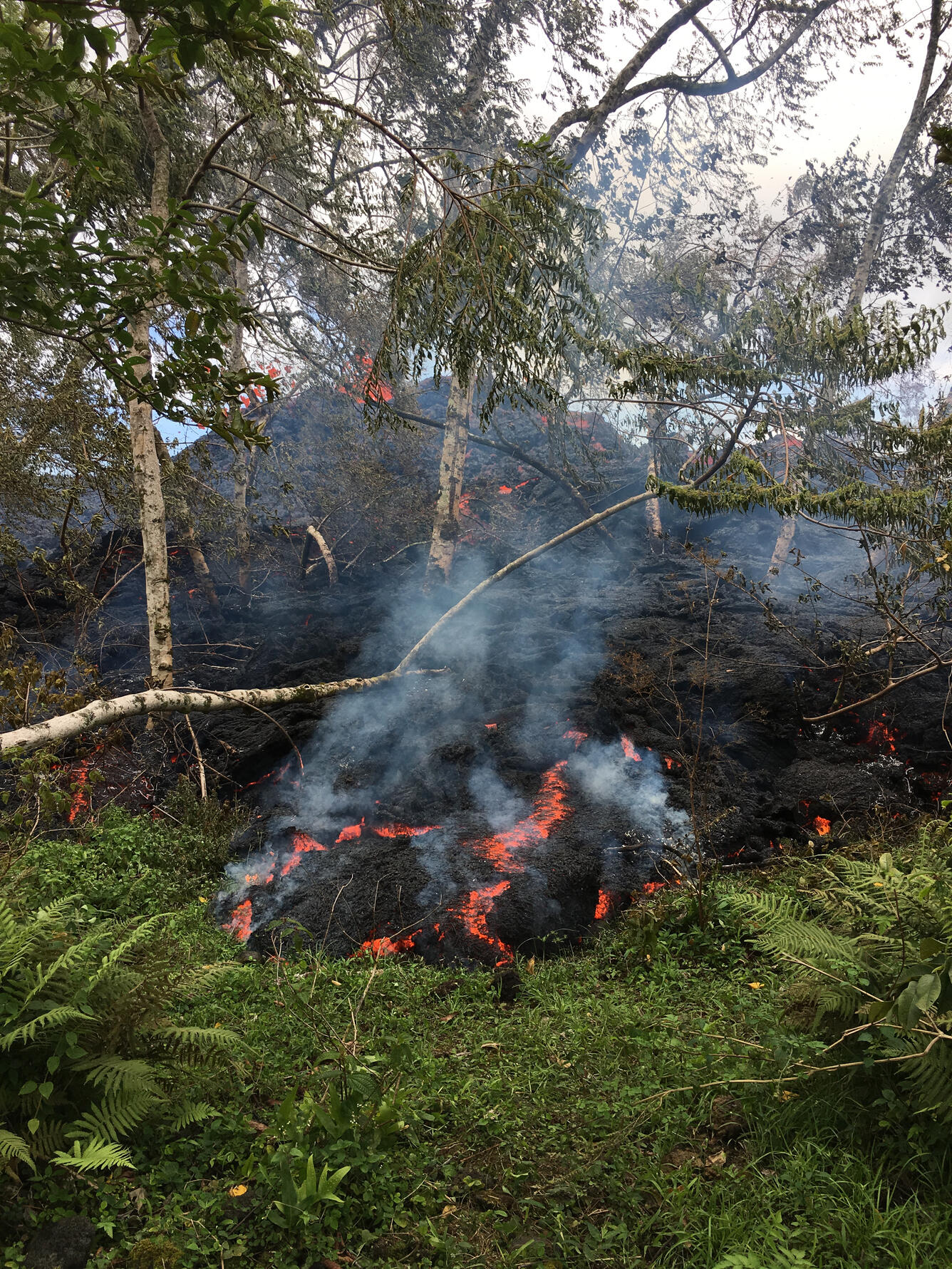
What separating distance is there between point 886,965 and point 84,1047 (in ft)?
11.0

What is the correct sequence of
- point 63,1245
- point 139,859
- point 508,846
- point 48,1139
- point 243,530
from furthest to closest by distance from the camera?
point 243,530
point 508,846
point 139,859
point 48,1139
point 63,1245

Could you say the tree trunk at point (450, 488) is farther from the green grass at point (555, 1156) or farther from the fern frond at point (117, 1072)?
the fern frond at point (117, 1072)

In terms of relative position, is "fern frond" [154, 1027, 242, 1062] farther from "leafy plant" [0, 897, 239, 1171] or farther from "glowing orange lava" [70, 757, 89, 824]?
"glowing orange lava" [70, 757, 89, 824]

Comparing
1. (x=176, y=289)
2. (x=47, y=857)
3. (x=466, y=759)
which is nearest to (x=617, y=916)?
(x=466, y=759)

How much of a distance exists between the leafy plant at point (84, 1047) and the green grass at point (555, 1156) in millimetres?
162

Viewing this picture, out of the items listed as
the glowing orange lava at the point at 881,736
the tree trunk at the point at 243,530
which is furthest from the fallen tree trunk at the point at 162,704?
the tree trunk at the point at 243,530

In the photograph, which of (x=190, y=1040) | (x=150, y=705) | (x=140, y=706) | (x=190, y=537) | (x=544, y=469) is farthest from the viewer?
(x=544, y=469)

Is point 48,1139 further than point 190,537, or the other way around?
point 190,537

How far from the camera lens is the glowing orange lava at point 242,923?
5785mm

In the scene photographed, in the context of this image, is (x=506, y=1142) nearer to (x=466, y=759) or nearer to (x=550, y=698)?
(x=466, y=759)

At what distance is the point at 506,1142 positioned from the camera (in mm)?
3162

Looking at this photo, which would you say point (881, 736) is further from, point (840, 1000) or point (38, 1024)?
point (38, 1024)

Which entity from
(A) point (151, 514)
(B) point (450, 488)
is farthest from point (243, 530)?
(A) point (151, 514)

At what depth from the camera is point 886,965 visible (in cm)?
291
